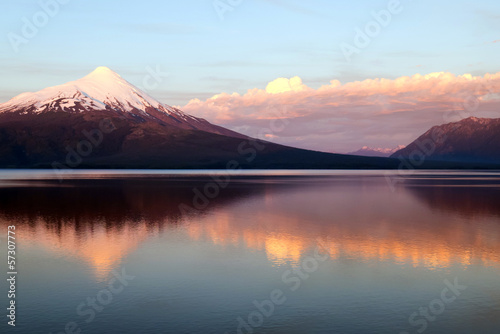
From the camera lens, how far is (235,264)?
2081 cm

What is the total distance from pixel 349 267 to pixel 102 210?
1013 inches

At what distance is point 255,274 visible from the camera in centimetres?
1909

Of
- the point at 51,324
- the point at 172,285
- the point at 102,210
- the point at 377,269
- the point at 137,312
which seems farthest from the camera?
the point at 102,210

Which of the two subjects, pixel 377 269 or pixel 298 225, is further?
pixel 298 225

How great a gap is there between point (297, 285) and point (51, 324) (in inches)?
303

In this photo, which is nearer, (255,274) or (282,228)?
(255,274)

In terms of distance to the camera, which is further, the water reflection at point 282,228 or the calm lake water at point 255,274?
the water reflection at point 282,228

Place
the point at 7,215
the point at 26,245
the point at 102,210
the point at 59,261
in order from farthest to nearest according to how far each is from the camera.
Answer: the point at 102,210
the point at 7,215
the point at 26,245
the point at 59,261

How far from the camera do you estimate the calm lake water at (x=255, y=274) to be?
45.3 ft

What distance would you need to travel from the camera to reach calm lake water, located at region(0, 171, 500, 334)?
45.3 feet

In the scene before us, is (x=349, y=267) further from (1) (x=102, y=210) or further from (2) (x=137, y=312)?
(1) (x=102, y=210)

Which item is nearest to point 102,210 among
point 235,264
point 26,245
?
point 26,245

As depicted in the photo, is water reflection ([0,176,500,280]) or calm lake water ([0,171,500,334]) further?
water reflection ([0,176,500,280])

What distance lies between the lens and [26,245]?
82.7ft
